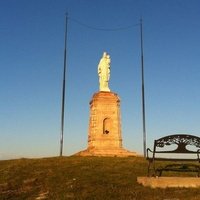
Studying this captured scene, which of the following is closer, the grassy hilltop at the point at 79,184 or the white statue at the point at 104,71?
the grassy hilltop at the point at 79,184

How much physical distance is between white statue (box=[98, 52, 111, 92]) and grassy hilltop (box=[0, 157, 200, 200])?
1399 centimetres

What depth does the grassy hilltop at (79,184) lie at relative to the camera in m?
9.98

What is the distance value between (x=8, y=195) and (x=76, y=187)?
6.86 ft

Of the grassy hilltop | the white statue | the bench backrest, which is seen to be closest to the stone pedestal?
the white statue

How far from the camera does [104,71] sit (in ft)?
102

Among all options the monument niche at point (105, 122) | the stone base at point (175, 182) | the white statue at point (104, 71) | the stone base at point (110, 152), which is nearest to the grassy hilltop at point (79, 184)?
the stone base at point (175, 182)

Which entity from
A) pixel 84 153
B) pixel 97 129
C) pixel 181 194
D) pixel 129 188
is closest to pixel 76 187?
pixel 129 188

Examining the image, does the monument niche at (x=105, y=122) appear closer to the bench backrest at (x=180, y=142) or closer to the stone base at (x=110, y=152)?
the stone base at (x=110, y=152)

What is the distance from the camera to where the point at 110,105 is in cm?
2866

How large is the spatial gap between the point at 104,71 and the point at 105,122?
469cm

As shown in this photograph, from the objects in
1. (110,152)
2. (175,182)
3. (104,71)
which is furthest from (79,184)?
(104,71)

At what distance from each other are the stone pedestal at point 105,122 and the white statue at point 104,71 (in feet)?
5.44

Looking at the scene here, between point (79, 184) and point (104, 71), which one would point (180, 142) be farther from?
point (104, 71)

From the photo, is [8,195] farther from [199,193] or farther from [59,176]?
[199,193]
